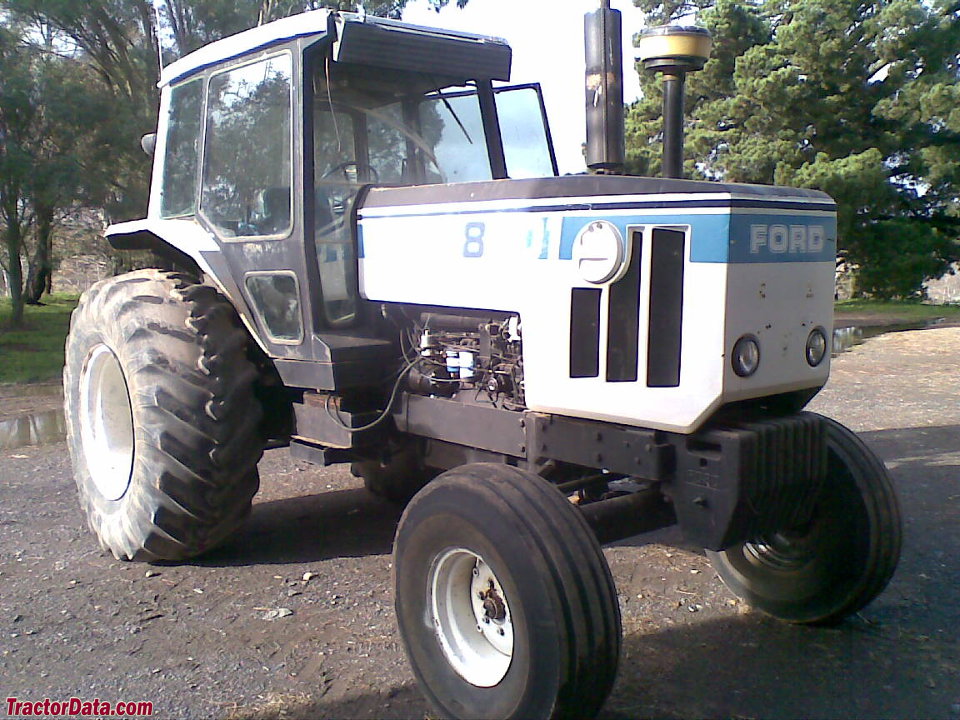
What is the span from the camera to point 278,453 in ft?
24.5

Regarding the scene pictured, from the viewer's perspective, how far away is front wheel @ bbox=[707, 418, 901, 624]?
383 centimetres

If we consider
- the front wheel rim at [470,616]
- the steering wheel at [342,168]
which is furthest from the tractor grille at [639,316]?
the steering wheel at [342,168]

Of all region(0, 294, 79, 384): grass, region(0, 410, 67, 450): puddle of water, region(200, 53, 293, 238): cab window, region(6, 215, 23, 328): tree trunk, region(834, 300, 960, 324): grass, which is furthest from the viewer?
region(834, 300, 960, 324): grass

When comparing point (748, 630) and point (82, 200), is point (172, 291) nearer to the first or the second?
point (748, 630)

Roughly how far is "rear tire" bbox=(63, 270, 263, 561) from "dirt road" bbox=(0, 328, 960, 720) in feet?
0.79

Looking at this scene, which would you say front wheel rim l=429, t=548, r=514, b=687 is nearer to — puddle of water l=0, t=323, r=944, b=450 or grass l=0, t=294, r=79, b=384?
puddle of water l=0, t=323, r=944, b=450

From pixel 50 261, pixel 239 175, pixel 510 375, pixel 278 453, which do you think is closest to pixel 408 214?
pixel 510 375

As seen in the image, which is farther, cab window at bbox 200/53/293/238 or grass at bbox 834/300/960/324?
grass at bbox 834/300/960/324

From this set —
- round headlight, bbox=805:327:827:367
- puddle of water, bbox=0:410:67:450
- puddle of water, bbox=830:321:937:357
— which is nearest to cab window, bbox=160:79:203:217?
round headlight, bbox=805:327:827:367

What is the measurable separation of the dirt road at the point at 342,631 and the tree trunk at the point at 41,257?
12.6 meters

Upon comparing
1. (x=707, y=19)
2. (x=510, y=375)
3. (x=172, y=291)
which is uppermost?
(x=707, y=19)

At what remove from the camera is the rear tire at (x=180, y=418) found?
14.6 feet

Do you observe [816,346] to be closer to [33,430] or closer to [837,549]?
[837,549]

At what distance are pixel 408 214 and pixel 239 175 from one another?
1.12 meters
